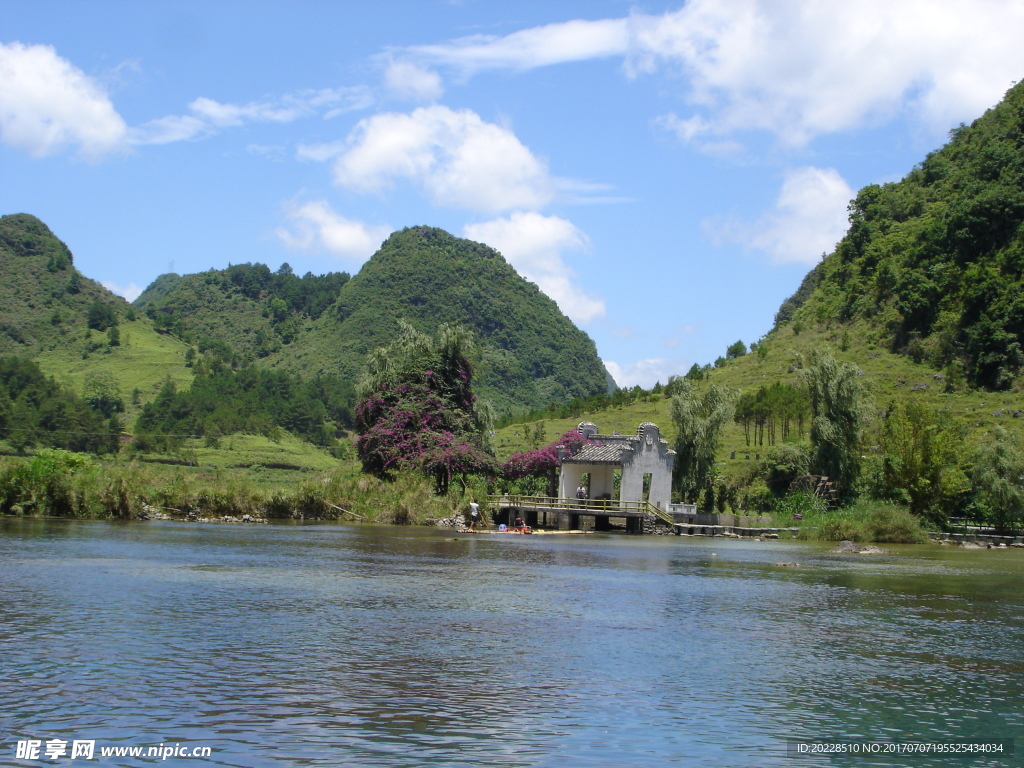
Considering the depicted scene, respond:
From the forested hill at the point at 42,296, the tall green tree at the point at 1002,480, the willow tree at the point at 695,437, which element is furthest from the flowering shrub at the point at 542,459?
the forested hill at the point at 42,296

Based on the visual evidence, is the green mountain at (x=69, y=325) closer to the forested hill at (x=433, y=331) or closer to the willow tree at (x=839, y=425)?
the forested hill at (x=433, y=331)

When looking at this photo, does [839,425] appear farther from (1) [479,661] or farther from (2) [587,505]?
(1) [479,661]

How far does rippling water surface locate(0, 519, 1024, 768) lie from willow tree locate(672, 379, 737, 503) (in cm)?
3061

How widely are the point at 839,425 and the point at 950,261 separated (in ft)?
144

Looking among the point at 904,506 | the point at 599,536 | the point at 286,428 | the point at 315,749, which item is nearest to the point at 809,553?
the point at 599,536

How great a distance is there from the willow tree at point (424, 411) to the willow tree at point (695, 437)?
12296mm

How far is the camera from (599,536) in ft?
171

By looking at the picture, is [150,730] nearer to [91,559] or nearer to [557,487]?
[91,559]

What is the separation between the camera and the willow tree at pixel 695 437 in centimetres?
5959

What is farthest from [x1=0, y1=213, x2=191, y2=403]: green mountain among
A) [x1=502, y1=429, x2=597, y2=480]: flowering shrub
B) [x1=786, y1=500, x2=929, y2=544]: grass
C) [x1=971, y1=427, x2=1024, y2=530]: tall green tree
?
[x1=971, y1=427, x2=1024, y2=530]: tall green tree

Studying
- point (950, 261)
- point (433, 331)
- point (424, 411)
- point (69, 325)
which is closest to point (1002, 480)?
point (424, 411)

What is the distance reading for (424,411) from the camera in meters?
55.8

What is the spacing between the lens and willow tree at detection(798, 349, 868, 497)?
191 ft

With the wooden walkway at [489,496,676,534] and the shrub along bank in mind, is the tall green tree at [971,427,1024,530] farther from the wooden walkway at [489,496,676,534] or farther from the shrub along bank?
the shrub along bank
